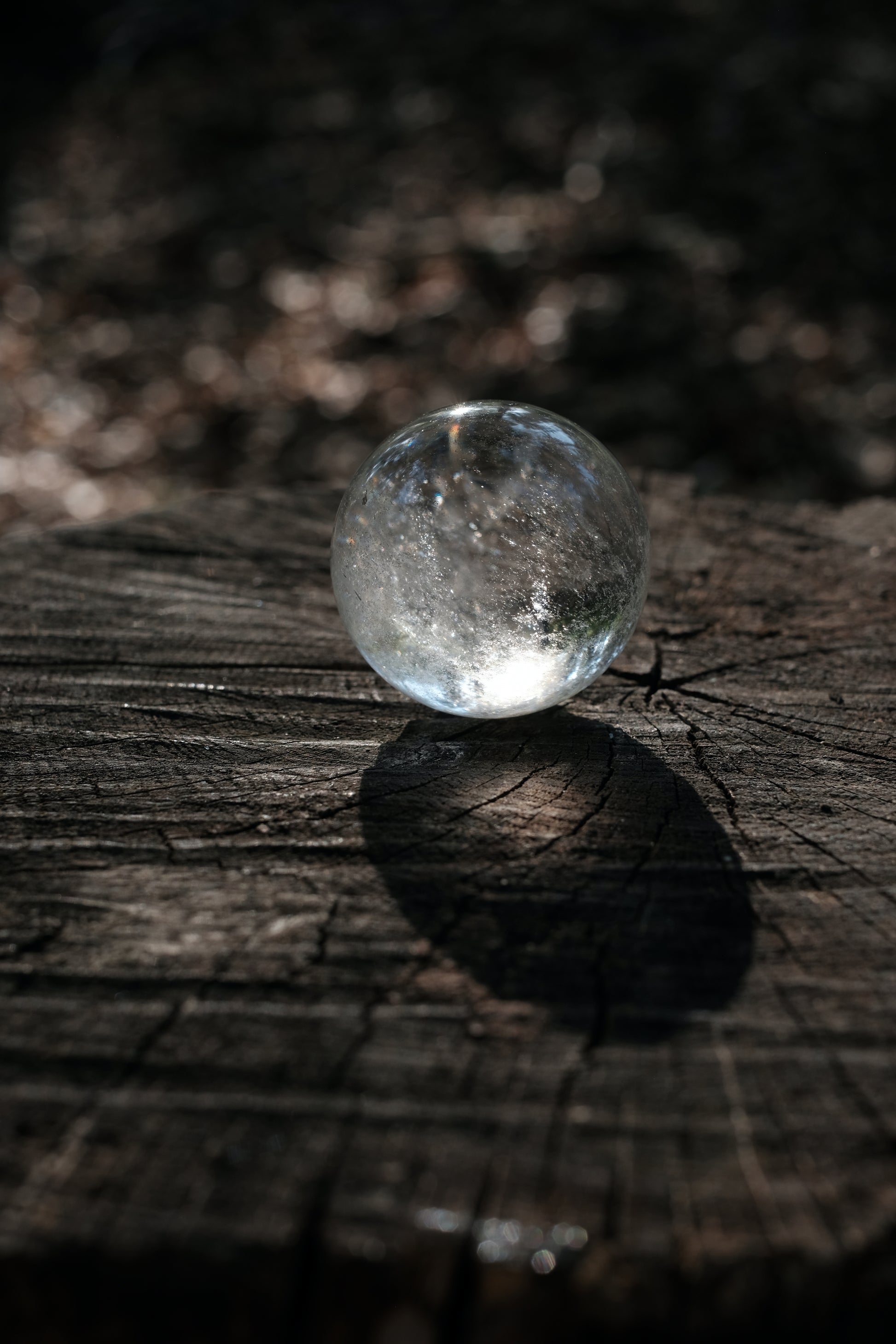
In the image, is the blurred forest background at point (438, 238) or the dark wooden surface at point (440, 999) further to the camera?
the blurred forest background at point (438, 238)

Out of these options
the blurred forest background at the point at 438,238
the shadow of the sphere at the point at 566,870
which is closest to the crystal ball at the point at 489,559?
the shadow of the sphere at the point at 566,870

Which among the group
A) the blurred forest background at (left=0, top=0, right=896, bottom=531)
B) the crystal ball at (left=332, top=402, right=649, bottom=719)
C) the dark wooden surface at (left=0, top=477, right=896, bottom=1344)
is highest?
the blurred forest background at (left=0, top=0, right=896, bottom=531)

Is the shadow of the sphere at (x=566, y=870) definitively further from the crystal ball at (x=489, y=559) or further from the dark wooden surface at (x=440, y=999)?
the crystal ball at (x=489, y=559)

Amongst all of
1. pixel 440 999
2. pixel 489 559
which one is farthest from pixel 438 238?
pixel 440 999

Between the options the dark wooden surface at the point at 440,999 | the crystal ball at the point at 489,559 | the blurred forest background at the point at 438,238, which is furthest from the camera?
the blurred forest background at the point at 438,238

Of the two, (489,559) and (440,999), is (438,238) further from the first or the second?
(440,999)

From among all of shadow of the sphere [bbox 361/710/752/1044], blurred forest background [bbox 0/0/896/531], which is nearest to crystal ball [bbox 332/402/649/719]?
shadow of the sphere [bbox 361/710/752/1044]

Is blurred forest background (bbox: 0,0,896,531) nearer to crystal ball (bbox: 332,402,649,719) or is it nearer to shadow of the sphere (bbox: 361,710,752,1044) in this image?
crystal ball (bbox: 332,402,649,719)
